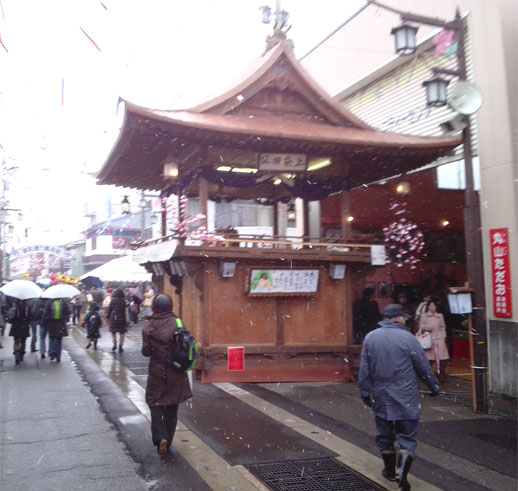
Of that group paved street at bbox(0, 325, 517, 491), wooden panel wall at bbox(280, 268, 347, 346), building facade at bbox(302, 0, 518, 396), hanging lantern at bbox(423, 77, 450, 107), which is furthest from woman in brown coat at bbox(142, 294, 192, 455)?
building facade at bbox(302, 0, 518, 396)

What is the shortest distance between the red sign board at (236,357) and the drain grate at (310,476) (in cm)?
501

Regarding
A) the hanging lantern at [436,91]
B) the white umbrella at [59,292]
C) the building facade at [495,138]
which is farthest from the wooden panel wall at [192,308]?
the hanging lantern at [436,91]

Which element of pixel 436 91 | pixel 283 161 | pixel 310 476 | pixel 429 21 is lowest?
pixel 310 476

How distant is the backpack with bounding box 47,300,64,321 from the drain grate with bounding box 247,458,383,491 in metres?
8.78

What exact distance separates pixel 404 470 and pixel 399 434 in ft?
1.12

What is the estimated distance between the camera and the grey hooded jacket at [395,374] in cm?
540

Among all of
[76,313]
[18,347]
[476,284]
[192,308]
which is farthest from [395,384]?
[76,313]

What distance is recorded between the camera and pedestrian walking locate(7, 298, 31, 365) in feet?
41.8

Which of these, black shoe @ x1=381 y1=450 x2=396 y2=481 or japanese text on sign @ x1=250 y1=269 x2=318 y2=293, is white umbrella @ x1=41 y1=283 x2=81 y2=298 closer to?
japanese text on sign @ x1=250 y1=269 x2=318 y2=293

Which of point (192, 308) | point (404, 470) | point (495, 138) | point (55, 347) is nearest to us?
point (404, 470)

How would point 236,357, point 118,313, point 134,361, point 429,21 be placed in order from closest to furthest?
point 429,21 < point 236,357 < point 134,361 < point 118,313

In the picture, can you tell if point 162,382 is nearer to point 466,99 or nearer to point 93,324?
point 466,99

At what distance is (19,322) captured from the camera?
1292 centimetres

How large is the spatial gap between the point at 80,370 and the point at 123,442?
623 centimetres
